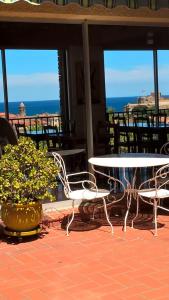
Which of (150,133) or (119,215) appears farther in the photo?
(150,133)

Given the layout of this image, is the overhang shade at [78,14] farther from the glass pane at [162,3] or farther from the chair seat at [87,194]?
the chair seat at [87,194]

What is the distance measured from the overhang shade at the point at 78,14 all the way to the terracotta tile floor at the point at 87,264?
2.18m

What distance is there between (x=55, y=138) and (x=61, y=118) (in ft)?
2.55

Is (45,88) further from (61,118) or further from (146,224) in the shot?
(146,224)

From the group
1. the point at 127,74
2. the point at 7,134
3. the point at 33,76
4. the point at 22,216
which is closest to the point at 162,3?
the point at 127,74

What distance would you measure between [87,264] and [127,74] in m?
4.08

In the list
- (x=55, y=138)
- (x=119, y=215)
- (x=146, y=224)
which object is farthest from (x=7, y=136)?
(x=146, y=224)

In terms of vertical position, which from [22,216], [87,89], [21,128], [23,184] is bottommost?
[22,216]

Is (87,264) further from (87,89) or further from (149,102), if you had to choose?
(149,102)

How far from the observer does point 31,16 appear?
5.06 metres

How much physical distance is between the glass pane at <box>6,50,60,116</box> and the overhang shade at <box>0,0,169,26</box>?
52.8 inches

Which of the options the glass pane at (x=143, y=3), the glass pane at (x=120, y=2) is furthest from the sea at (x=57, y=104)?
the glass pane at (x=120, y=2)

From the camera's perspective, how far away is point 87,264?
3635mm

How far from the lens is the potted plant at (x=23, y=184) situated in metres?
4.15
